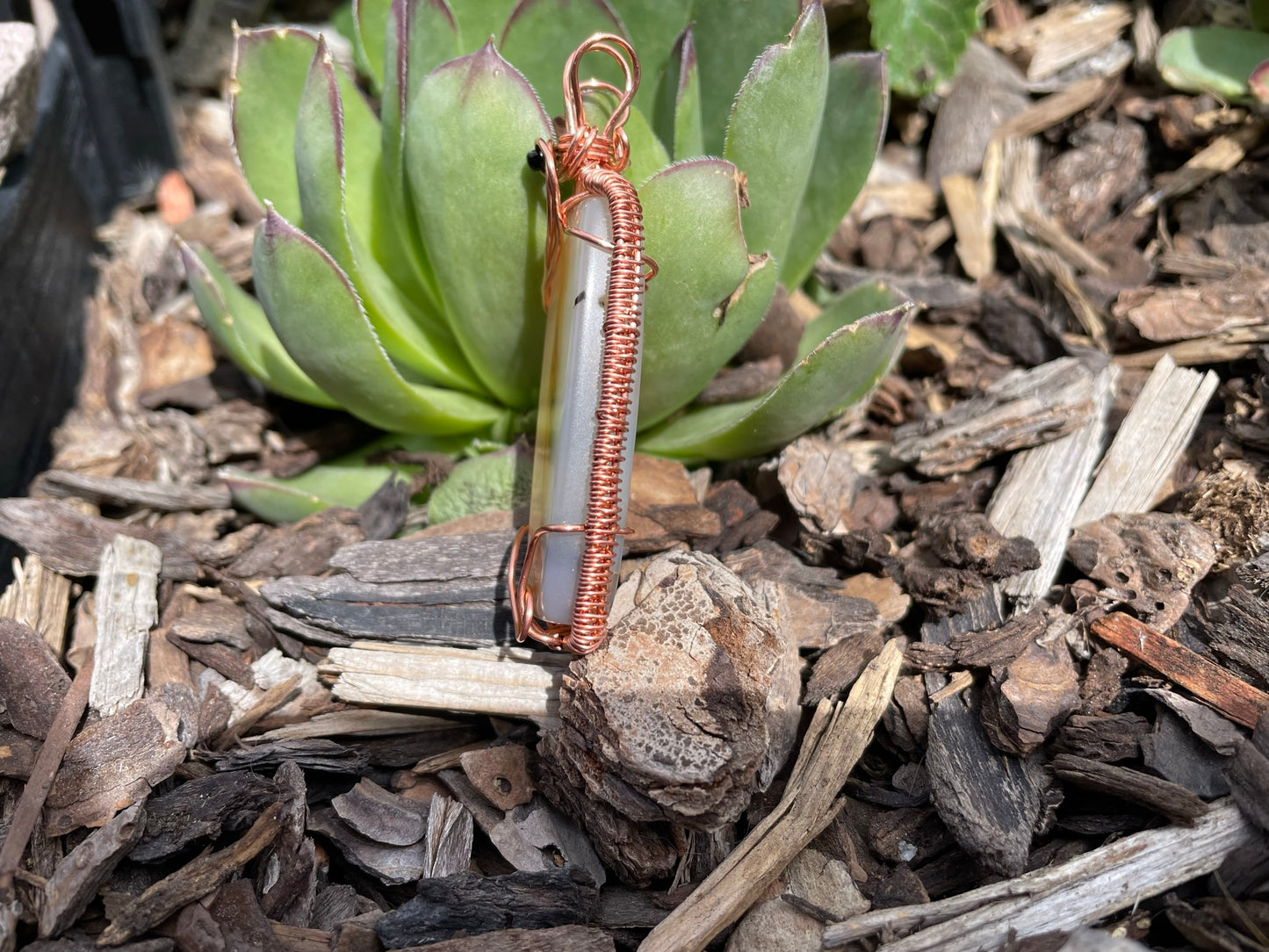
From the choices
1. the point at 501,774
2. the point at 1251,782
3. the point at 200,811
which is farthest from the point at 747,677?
the point at 200,811

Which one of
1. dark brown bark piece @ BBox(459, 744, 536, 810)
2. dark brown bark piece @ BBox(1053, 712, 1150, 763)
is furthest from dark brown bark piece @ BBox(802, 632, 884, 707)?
dark brown bark piece @ BBox(459, 744, 536, 810)

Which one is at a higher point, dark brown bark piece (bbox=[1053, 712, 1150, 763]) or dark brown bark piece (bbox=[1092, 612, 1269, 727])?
dark brown bark piece (bbox=[1092, 612, 1269, 727])

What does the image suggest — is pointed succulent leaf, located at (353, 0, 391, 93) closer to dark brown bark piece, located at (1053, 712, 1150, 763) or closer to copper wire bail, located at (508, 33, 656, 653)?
copper wire bail, located at (508, 33, 656, 653)

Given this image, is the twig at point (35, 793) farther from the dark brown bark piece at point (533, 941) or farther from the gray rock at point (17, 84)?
the gray rock at point (17, 84)

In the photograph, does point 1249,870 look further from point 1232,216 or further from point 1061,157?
point 1061,157

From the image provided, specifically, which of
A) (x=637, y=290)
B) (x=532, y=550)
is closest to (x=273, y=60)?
(x=637, y=290)
